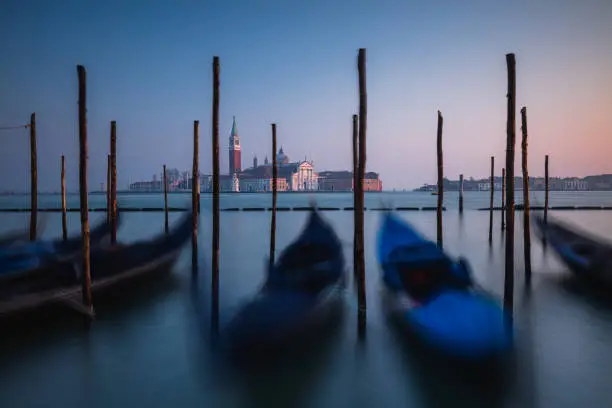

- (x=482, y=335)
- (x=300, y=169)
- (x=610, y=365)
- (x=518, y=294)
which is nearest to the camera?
(x=482, y=335)

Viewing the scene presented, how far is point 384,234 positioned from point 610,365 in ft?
10.2

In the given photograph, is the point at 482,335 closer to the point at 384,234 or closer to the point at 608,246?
the point at 384,234

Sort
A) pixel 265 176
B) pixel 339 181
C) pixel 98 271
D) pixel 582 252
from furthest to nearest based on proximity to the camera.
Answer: pixel 339 181 → pixel 265 176 → pixel 582 252 → pixel 98 271

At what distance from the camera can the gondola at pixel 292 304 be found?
3.15 metres

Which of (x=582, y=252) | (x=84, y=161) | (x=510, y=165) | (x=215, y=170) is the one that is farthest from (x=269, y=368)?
(x=582, y=252)

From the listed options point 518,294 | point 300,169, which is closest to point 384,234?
point 518,294

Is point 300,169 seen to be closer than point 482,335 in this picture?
No

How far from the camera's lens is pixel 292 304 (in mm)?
3736

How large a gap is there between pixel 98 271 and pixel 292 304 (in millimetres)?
3016

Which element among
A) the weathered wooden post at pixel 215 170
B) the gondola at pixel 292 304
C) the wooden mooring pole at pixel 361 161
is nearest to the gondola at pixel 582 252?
the gondola at pixel 292 304

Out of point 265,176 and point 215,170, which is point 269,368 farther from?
point 265,176

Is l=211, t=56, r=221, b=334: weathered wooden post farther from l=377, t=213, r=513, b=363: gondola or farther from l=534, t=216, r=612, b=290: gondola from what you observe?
l=534, t=216, r=612, b=290: gondola

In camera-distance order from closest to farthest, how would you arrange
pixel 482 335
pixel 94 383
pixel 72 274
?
pixel 482 335
pixel 94 383
pixel 72 274

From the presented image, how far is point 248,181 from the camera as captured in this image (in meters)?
106
